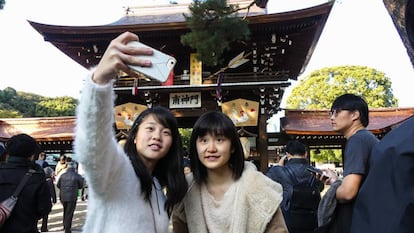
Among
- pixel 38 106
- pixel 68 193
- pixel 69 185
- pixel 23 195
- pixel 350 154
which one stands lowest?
pixel 68 193

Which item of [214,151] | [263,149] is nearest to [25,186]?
[214,151]

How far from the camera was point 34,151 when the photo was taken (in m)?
2.94

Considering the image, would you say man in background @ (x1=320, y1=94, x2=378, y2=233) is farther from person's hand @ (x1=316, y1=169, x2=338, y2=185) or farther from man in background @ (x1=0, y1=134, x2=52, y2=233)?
man in background @ (x1=0, y1=134, x2=52, y2=233)

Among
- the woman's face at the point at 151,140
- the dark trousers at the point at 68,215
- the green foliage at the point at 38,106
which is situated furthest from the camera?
the green foliage at the point at 38,106

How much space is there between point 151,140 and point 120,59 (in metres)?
0.52

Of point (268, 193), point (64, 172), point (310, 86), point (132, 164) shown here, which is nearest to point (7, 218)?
point (132, 164)

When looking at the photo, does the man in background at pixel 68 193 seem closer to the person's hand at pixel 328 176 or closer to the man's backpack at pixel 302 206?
the man's backpack at pixel 302 206

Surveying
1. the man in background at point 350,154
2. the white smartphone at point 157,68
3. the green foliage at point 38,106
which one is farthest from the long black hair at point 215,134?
the green foliage at point 38,106

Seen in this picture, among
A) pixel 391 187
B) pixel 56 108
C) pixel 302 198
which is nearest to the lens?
pixel 391 187

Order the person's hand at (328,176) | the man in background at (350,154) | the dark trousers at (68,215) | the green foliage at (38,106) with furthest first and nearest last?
the green foliage at (38,106) < the dark trousers at (68,215) < the person's hand at (328,176) < the man in background at (350,154)

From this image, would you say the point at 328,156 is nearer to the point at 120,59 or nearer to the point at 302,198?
the point at 302,198

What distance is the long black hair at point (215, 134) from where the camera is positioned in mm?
1701

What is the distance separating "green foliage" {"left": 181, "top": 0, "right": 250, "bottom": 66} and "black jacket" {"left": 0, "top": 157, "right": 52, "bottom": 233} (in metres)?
4.71

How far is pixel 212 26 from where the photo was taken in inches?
273
